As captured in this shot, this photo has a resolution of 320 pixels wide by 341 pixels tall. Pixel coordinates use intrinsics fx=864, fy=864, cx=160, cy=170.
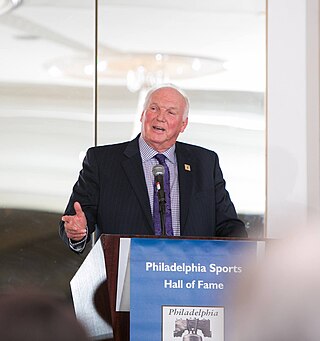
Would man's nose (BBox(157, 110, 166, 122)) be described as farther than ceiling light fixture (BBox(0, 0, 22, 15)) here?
No

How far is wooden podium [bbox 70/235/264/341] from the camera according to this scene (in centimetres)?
286

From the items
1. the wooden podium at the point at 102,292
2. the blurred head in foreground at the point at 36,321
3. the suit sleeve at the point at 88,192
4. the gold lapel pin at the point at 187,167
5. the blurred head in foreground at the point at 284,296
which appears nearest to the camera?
the blurred head in foreground at the point at 36,321

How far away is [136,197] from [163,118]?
0.40m

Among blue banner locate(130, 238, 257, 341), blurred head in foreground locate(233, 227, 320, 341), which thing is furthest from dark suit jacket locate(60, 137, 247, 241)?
blurred head in foreground locate(233, 227, 320, 341)

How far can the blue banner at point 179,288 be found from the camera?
275 centimetres

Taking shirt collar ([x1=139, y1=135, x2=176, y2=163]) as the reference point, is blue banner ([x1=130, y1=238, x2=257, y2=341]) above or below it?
below

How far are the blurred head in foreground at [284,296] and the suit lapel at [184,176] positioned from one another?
246 centimetres

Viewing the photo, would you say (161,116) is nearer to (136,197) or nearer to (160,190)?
(136,197)

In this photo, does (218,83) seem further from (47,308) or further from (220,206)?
(47,308)

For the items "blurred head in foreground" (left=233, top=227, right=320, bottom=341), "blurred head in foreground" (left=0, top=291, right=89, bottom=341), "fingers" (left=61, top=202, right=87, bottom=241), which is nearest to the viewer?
"blurred head in foreground" (left=0, top=291, right=89, bottom=341)

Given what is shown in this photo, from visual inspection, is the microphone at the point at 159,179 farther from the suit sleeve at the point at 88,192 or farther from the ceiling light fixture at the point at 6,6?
the ceiling light fixture at the point at 6,6

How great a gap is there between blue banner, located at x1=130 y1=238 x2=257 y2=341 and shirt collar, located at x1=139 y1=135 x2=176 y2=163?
1.11 m

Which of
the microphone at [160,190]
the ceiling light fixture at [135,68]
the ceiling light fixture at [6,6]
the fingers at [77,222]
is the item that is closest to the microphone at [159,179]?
the microphone at [160,190]

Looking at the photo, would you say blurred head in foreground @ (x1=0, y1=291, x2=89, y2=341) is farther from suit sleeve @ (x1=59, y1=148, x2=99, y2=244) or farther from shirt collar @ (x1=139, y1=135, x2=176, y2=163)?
shirt collar @ (x1=139, y1=135, x2=176, y2=163)
